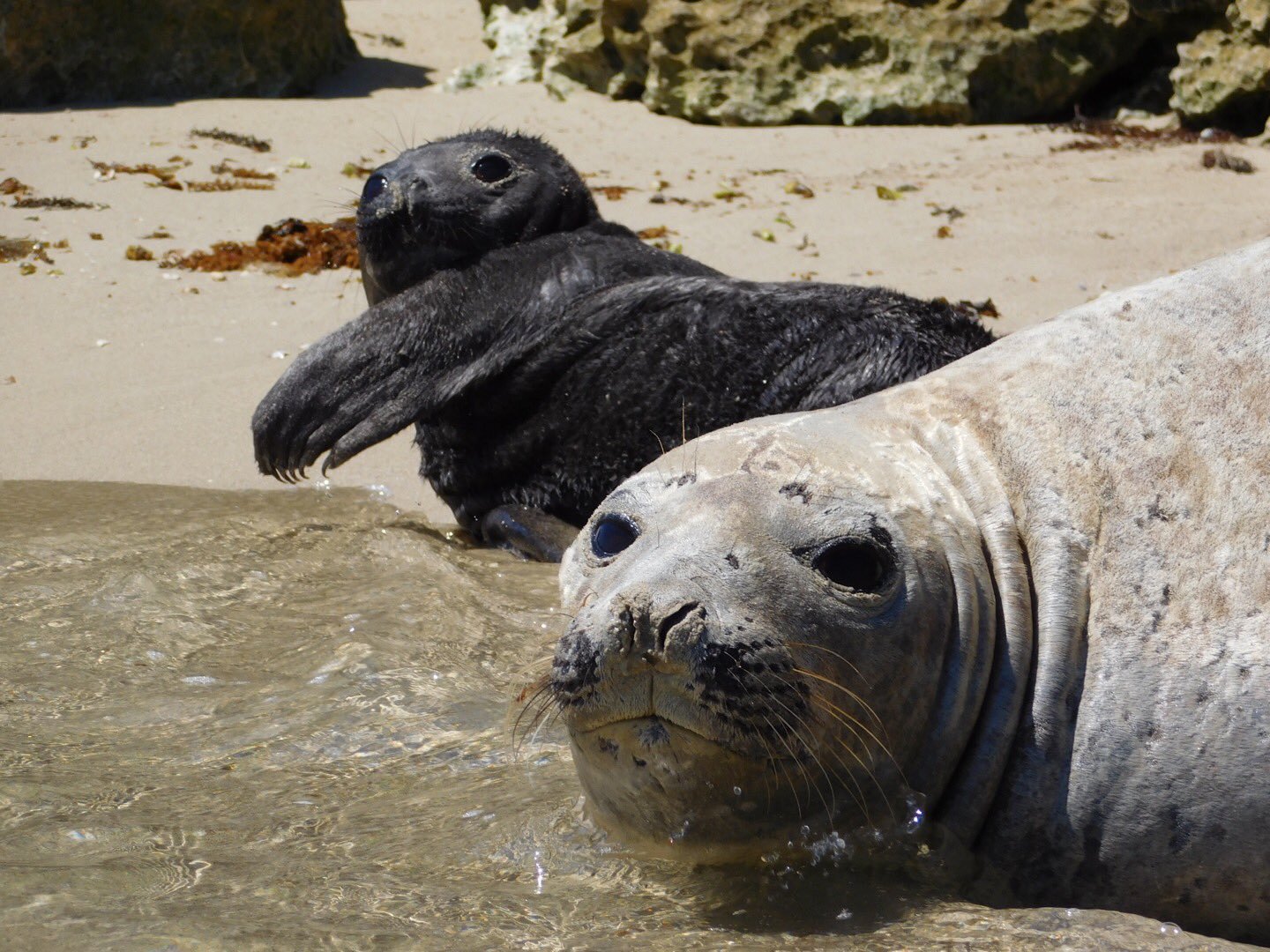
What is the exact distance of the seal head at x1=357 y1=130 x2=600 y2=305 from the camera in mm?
6035

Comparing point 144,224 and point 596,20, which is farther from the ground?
point 596,20

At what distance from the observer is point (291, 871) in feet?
9.07

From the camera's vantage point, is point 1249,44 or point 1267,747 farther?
point 1249,44

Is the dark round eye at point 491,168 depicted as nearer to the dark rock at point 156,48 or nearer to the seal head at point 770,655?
the seal head at point 770,655

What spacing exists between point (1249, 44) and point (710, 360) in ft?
23.8

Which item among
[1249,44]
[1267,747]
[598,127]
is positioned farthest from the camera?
[598,127]

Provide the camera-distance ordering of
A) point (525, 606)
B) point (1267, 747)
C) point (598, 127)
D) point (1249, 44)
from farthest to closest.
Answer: point (598, 127)
point (1249, 44)
point (525, 606)
point (1267, 747)

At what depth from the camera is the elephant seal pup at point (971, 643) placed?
245cm

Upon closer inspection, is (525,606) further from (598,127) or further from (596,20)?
(596,20)

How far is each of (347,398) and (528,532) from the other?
2.68ft

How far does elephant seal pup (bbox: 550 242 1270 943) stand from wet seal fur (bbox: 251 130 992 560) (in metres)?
2.34

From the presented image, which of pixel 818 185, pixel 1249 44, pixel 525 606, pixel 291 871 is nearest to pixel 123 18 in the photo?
pixel 818 185

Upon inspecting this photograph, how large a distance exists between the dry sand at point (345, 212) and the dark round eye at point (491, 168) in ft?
3.89

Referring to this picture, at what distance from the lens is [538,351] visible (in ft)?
18.7
